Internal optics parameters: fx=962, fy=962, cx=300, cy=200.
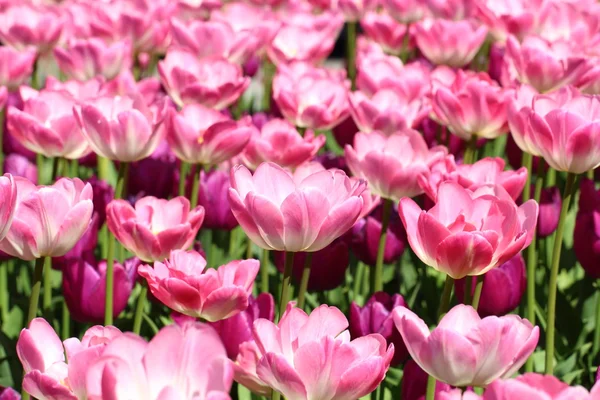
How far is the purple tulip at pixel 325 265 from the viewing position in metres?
1.84

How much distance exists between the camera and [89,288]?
1719 mm

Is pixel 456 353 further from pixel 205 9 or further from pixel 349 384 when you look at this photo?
pixel 205 9

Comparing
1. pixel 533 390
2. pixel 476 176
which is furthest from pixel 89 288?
pixel 533 390

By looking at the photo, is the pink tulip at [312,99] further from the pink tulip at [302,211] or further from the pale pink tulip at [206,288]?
the pale pink tulip at [206,288]

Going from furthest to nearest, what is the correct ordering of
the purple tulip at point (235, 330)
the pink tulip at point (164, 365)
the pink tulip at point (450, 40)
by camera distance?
1. the pink tulip at point (450, 40)
2. the purple tulip at point (235, 330)
3. the pink tulip at point (164, 365)

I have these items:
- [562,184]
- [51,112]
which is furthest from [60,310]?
[562,184]

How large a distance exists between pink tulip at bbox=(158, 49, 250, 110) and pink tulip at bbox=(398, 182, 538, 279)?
860 millimetres

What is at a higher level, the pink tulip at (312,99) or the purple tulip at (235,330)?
the pink tulip at (312,99)

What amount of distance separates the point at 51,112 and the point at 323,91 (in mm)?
665

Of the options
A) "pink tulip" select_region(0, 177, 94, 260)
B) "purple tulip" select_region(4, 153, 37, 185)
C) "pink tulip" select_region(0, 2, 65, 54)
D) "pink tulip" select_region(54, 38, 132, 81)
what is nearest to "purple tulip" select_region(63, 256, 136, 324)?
"pink tulip" select_region(0, 177, 94, 260)

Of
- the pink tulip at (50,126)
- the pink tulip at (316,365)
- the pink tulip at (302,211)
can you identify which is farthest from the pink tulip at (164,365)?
the pink tulip at (50,126)

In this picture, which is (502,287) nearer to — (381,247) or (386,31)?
(381,247)

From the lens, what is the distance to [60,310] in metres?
2.18

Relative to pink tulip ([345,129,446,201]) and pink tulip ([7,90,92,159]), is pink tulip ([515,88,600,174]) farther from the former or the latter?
pink tulip ([7,90,92,159])
